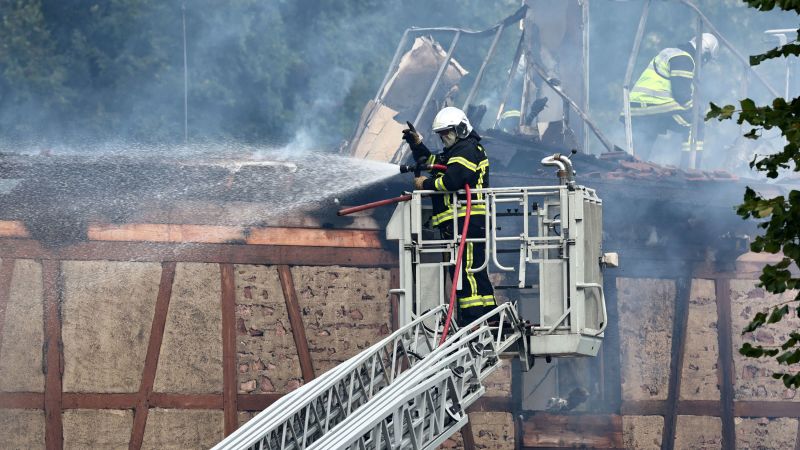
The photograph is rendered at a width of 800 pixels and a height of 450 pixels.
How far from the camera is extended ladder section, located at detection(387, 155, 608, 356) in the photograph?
9.88 meters

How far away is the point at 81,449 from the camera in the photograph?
1285cm

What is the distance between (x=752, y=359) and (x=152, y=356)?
251 inches

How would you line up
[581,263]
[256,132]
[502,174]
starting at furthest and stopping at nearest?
[256,132]
[502,174]
[581,263]

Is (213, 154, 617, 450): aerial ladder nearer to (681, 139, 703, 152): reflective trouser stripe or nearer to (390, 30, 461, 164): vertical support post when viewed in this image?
(390, 30, 461, 164): vertical support post

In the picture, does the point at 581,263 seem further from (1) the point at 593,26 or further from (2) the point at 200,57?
(1) the point at 593,26

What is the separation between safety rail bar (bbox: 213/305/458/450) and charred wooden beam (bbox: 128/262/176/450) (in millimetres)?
3611

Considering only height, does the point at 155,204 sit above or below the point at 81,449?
above

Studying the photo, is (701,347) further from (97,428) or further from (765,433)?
(97,428)

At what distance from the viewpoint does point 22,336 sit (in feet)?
42.0

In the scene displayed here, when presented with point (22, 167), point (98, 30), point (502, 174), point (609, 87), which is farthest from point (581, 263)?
point (609, 87)

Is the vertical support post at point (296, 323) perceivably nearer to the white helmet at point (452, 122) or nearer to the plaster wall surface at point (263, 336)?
the plaster wall surface at point (263, 336)

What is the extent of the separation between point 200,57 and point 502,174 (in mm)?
11190

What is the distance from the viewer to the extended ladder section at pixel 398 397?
8.26 metres

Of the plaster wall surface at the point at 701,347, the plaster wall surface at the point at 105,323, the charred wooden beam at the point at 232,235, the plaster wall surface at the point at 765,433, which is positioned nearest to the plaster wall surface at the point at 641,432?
the plaster wall surface at the point at 701,347
